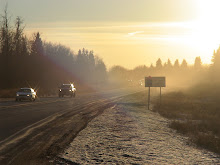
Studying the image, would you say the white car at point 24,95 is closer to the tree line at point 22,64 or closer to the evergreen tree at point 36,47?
the tree line at point 22,64

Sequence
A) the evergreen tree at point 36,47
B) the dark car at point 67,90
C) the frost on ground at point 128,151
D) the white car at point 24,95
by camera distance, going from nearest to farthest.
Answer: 1. the frost on ground at point 128,151
2. the white car at point 24,95
3. the dark car at point 67,90
4. the evergreen tree at point 36,47

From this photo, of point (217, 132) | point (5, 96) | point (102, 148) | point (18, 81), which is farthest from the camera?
point (18, 81)

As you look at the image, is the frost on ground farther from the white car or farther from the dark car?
the dark car

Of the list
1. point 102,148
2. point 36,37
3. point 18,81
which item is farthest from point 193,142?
point 36,37

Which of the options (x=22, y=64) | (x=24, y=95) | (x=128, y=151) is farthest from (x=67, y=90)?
(x=128, y=151)

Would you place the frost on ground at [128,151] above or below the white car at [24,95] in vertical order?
below

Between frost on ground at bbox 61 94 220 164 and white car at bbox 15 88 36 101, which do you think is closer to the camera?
frost on ground at bbox 61 94 220 164

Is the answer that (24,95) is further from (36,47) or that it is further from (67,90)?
(36,47)

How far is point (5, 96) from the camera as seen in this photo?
4572 cm

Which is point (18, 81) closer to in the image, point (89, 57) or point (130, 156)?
point (130, 156)

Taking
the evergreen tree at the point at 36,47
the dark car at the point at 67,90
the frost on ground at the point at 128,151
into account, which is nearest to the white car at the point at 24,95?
the dark car at the point at 67,90

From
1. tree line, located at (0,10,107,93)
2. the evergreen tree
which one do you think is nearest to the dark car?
tree line, located at (0,10,107,93)

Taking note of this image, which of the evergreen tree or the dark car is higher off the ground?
the evergreen tree

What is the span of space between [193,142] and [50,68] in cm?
7757
